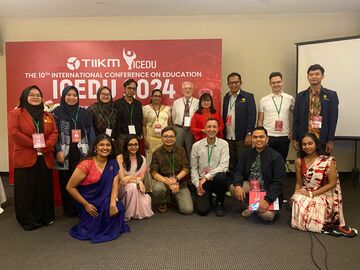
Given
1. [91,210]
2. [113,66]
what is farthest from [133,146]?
[113,66]

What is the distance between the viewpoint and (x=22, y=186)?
9.61 ft

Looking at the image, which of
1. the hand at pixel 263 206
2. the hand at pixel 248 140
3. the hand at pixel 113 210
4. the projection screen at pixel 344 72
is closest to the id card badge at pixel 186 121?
the hand at pixel 248 140

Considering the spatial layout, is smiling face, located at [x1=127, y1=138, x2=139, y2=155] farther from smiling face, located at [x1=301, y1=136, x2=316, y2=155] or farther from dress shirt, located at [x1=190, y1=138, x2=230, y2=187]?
smiling face, located at [x1=301, y1=136, x2=316, y2=155]

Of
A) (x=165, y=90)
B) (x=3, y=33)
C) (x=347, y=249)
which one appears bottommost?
(x=347, y=249)

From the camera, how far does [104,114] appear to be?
3.62m

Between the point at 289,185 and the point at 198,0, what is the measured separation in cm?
287

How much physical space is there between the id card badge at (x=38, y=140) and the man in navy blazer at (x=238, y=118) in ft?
7.05

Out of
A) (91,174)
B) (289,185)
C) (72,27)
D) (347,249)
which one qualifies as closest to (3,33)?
(72,27)

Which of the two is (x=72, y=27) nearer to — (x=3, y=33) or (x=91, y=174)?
(x=3, y=33)

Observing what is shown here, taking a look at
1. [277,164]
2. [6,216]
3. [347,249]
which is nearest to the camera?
[347,249]

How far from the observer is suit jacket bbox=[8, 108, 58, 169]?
282 centimetres

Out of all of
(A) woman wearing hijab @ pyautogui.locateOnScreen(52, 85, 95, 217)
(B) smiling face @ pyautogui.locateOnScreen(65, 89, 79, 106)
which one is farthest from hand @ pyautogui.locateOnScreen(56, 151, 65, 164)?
(B) smiling face @ pyautogui.locateOnScreen(65, 89, 79, 106)

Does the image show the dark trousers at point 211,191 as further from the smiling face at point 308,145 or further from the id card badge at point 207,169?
the smiling face at point 308,145

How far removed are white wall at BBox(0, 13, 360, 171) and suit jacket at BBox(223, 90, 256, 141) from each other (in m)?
1.22
